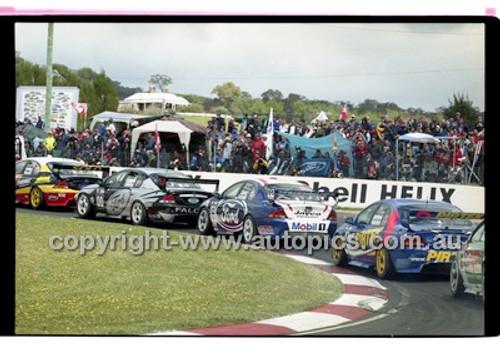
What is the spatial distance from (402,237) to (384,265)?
304 mm

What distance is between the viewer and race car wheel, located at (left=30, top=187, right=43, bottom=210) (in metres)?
7.86

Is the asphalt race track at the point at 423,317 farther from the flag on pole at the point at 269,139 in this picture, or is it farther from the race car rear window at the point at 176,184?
the flag on pole at the point at 269,139

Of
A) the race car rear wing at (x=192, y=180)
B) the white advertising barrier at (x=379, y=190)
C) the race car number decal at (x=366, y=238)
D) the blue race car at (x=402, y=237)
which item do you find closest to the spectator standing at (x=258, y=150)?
the white advertising barrier at (x=379, y=190)

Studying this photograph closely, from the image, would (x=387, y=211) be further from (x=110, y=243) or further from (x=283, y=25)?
(x=110, y=243)

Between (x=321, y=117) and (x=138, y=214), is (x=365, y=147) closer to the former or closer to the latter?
(x=321, y=117)

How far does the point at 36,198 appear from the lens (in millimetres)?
8180

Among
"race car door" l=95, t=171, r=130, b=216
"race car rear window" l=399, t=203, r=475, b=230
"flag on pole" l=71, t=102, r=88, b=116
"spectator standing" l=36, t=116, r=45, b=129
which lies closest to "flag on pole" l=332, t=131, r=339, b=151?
"race car rear window" l=399, t=203, r=475, b=230

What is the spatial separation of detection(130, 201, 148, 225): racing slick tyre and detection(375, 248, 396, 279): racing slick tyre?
6.29 feet

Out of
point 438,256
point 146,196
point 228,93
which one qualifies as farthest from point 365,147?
point 146,196

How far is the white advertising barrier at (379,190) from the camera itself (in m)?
7.45

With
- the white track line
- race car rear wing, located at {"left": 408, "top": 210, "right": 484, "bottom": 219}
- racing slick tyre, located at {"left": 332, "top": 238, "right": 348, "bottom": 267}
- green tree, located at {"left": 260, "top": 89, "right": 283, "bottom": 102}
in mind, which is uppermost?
green tree, located at {"left": 260, "top": 89, "right": 283, "bottom": 102}

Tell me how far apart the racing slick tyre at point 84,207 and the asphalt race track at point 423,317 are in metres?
0.79

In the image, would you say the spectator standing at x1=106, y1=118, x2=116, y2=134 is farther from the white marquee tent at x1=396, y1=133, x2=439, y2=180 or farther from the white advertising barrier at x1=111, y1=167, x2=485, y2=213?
the white marquee tent at x1=396, y1=133, x2=439, y2=180
